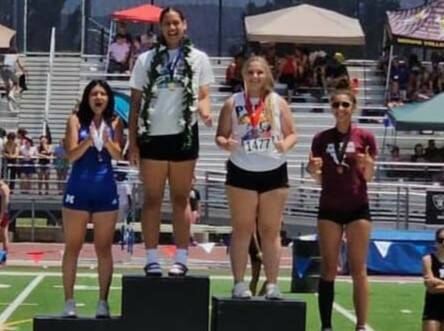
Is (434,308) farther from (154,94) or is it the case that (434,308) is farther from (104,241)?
(154,94)

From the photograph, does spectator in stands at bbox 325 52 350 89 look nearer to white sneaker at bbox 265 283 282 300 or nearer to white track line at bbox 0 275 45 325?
white track line at bbox 0 275 45 325

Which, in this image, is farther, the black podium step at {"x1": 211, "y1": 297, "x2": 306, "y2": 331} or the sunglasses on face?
the sunglasses on face

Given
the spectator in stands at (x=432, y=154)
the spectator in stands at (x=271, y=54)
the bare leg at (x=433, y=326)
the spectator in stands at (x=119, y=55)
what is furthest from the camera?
the spectator in stands at (x=119, y=55)

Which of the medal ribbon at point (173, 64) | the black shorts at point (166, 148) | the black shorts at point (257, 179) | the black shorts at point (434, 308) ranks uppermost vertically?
the medal ribbon at point (173, 64)

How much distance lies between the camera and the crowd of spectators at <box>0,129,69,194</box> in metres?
25.3

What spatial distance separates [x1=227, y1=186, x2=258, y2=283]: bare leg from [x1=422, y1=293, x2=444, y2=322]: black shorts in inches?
74.0

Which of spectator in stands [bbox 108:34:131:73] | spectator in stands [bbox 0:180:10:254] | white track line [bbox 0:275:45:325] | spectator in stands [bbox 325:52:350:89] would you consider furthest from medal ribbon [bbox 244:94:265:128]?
spectator in stands [bbox 108:34:131:73]

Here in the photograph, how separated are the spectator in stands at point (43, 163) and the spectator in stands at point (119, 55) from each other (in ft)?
16.2

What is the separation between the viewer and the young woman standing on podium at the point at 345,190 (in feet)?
32.2

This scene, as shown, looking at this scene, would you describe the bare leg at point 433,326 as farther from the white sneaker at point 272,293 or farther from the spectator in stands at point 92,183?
the spectator in stands at point 92,183

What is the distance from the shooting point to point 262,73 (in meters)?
9.58

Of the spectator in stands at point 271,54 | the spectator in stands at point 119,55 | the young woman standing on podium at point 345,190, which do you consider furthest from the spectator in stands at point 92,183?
the spectator in stands at point 119,55

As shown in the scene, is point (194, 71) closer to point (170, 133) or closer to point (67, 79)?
point (170, 133)

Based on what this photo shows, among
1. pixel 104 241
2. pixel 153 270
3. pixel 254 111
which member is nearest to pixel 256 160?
pixel 254 111
